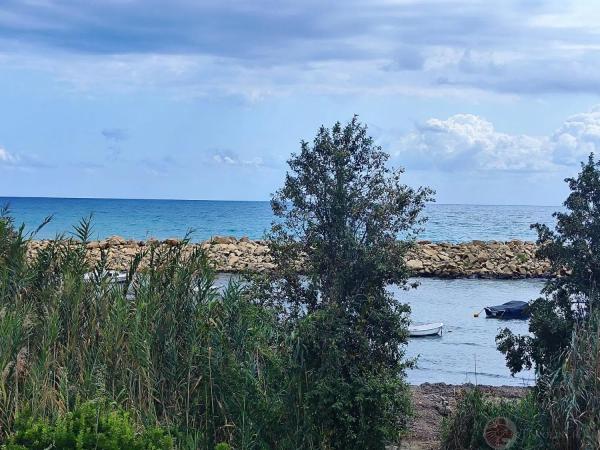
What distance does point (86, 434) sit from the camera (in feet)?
20.7

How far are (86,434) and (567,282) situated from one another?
16.9 feet

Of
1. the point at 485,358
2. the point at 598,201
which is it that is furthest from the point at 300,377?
the point at 485,358

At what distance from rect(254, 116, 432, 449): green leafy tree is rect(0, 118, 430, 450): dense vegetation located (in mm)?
15

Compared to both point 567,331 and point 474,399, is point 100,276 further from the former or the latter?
point 567,331

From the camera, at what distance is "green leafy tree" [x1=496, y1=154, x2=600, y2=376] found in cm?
887

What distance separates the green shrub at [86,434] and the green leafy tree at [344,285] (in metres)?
2.05

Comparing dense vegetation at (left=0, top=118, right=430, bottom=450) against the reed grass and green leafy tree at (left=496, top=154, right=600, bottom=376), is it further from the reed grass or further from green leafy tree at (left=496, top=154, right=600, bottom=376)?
green leafy tree at (left=496, top=154, right=600, bottom=376)

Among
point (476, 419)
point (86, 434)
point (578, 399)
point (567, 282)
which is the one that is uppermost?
point (567, 282)

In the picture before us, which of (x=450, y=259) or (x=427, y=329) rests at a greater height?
(x=450, y=259)

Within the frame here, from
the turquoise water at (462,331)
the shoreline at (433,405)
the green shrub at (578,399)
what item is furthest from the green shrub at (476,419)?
the turquoise water at (462,331)

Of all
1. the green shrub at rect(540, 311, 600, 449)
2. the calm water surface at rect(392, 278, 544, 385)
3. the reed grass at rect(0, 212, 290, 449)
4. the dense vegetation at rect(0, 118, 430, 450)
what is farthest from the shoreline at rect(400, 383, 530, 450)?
the reed grass at rect(0, 212, 290, 449)

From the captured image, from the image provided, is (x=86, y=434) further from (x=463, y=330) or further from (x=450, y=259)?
(x=450, y=259)

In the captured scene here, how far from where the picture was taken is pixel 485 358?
16.6 meters

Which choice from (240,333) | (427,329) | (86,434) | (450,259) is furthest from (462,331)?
(450,259)
